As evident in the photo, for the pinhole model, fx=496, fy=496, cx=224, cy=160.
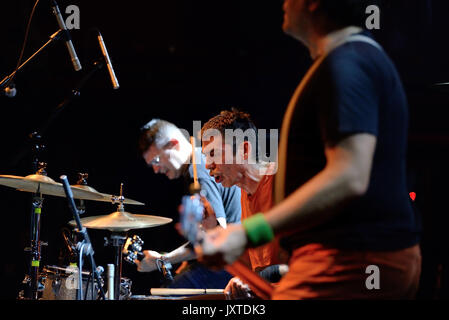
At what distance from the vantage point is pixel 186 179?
13.0ft

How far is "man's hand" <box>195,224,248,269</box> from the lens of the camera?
45.3 inches

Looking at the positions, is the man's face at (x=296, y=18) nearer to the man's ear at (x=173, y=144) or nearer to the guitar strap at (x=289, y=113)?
the guitar strap at (x=289, y=113)

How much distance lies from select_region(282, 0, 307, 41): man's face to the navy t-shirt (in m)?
0.18

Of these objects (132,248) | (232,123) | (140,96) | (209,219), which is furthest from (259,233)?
(140,96)

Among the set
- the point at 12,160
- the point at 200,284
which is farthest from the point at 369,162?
the point at 12,160

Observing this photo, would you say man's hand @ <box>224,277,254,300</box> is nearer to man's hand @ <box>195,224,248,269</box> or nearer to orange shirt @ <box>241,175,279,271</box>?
orange shirt @ <box>241,175,279,271</box>

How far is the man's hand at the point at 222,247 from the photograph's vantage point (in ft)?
3.77

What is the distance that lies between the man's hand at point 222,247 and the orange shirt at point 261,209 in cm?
163

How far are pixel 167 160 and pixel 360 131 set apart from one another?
2.94m

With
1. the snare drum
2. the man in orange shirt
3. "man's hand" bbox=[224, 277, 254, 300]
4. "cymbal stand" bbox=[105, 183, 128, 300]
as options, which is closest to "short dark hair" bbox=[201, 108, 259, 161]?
the man in orange shirt

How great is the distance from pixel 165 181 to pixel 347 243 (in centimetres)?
463

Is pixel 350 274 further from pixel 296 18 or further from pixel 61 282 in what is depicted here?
pixel 61 282

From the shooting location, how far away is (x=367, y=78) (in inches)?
49.0

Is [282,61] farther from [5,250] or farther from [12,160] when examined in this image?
[5,250]
